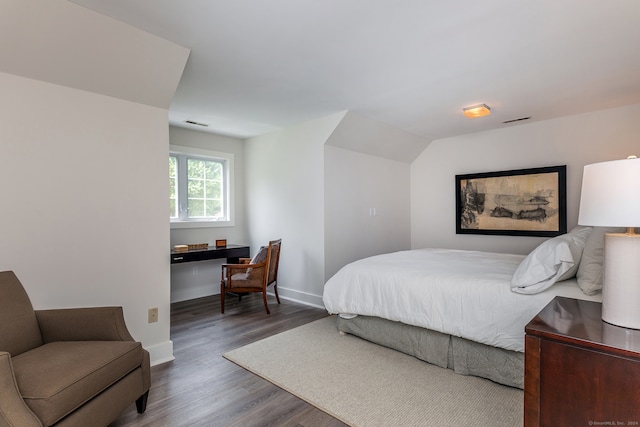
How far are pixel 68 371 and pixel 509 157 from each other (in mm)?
4933

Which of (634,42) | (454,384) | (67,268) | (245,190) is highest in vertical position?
(634,42)

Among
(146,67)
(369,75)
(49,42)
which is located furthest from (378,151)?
(49,42)

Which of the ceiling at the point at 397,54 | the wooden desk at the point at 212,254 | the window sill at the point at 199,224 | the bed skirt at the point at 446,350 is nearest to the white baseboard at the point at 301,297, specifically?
the wooden desk at the point at 212,254

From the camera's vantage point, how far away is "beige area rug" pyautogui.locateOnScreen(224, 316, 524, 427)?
6.23 ft

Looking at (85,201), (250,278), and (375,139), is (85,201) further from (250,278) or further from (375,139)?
(375,139)

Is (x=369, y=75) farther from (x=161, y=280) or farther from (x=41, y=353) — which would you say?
(x=41, y=353)

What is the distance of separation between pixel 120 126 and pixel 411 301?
2.59m

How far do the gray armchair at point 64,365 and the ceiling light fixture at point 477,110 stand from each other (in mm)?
3725

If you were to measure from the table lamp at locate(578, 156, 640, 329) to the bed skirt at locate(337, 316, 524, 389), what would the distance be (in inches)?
37.3

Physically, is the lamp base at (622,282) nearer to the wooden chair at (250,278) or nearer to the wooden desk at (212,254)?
the wooden chair at (250,278)

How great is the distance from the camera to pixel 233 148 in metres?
5.18

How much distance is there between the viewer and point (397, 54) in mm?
2463

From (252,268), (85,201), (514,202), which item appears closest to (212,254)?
(252,268)

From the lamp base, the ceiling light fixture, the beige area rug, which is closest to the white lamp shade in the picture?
the lamp base
